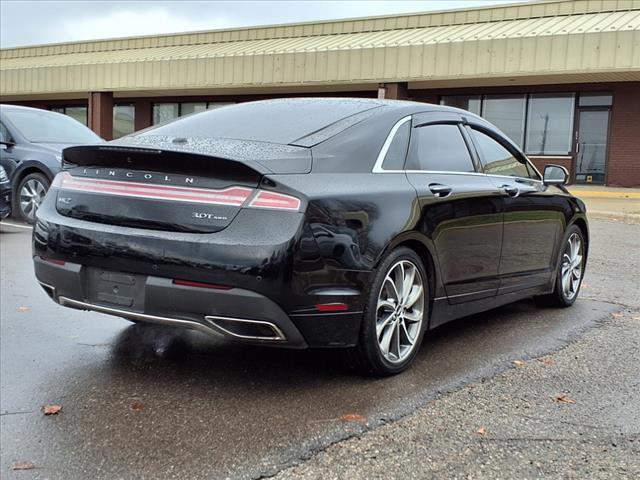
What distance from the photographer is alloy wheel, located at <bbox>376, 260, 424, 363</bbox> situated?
3.80 metres

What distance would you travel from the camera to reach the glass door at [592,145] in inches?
785

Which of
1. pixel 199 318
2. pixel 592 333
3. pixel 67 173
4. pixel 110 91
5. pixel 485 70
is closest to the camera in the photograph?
pixel 199 318

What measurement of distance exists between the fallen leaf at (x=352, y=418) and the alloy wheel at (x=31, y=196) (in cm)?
734

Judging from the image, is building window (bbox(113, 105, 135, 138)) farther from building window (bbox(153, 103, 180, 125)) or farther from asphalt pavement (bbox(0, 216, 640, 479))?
asphalt pavement (bbox(0, 216, 640, 479))

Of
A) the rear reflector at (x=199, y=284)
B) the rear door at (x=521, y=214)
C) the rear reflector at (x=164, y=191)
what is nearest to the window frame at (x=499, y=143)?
the rear door at (x=521, y=214)

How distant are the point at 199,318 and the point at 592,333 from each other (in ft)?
10.1

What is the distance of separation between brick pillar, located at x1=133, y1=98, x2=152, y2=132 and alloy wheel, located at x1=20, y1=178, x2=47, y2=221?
62.1 feet

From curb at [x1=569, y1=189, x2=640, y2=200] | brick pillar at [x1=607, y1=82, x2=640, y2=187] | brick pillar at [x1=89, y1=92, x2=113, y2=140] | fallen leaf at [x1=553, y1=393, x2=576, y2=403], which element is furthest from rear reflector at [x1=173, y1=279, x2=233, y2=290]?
brick pillar at [x1=89, y1=92, x2=113, y2=140]

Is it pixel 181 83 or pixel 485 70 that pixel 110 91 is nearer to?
pixel 181 83

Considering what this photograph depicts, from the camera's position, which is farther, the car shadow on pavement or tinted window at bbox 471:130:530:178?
tinted window at bbox 471:130:530:178

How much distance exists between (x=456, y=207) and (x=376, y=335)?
1090mm

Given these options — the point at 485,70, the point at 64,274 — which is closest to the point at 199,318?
the point at 64,274

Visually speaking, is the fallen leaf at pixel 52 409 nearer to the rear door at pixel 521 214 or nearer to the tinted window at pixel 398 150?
the tinted window at pixel 398 150

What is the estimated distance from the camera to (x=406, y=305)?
3.97 meters
